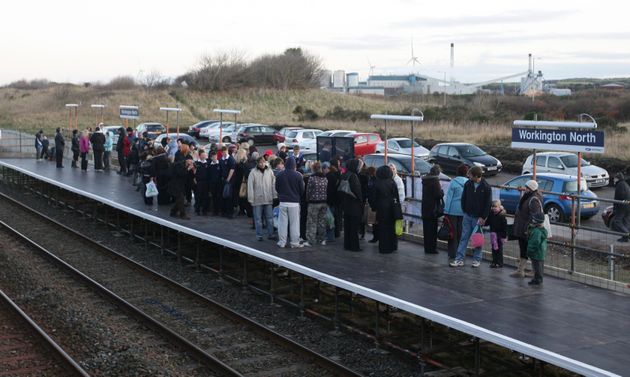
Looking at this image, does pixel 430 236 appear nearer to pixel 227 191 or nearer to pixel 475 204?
pixel 475 204

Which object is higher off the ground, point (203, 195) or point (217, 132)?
point (217, 132)

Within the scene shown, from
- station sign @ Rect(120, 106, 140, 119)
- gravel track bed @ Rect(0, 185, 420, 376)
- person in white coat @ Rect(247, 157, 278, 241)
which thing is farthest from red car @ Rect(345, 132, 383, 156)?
person in white coat @ Rect(247, 157, 278, 241)

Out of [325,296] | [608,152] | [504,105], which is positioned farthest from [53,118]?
[325,296]

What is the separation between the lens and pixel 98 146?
26.8 meters

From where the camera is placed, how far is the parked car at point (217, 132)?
168ft

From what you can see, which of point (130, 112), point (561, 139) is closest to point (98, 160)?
point (130, 112)

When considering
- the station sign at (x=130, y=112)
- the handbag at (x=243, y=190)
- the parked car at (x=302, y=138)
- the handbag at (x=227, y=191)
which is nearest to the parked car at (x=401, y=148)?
the parked car at (x=302, y=138)

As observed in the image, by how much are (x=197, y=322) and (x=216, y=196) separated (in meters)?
5.61

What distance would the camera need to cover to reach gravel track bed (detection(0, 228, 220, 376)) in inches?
378

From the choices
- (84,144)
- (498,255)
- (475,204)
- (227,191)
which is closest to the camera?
(475,204)

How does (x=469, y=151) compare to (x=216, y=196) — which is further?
(x=469, y=151)

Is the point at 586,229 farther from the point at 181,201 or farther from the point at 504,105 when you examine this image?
the point at 504,105

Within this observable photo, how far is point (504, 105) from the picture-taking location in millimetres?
70188

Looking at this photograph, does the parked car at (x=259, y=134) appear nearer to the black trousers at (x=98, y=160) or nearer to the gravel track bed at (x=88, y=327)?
the black trousers at (x=98, y=160)
